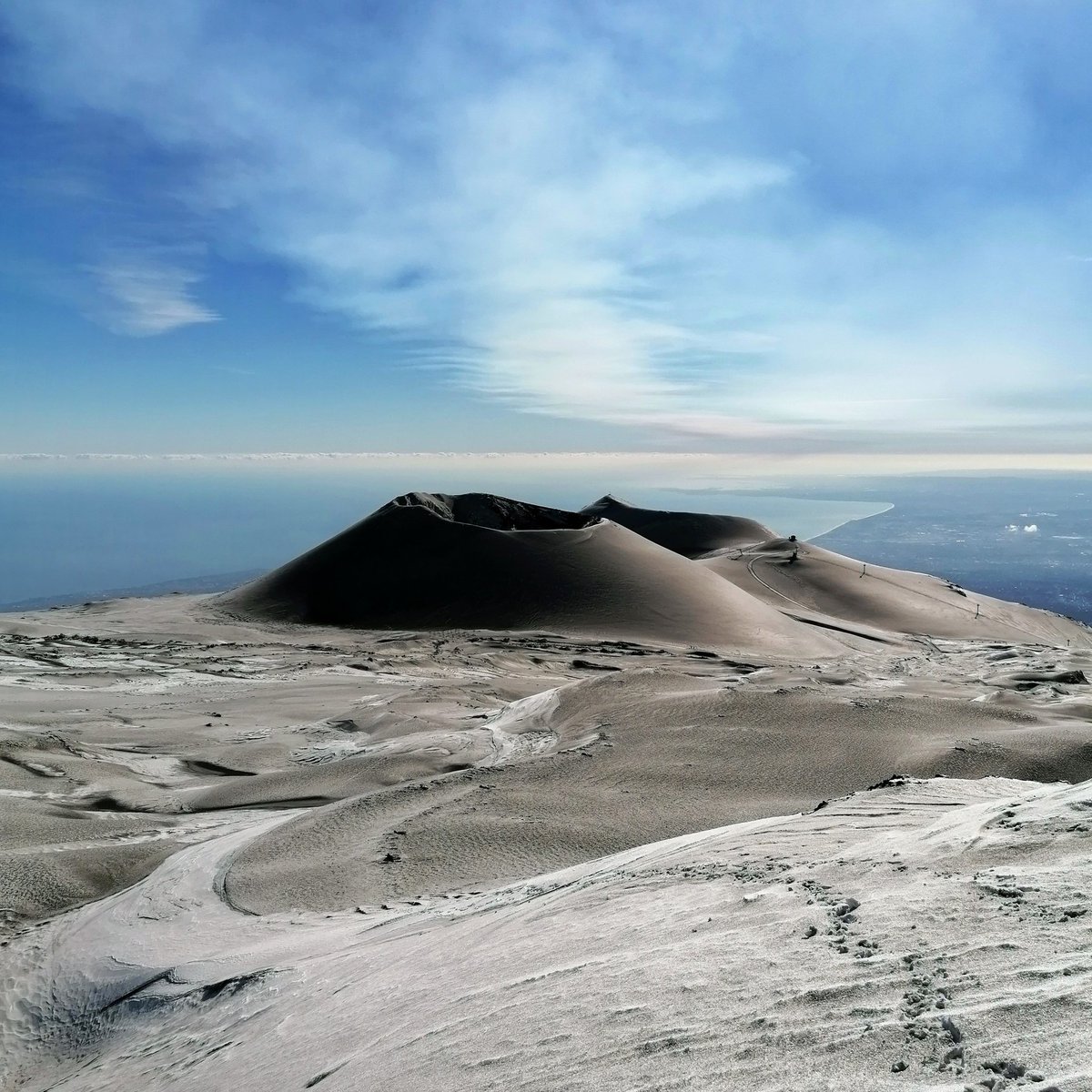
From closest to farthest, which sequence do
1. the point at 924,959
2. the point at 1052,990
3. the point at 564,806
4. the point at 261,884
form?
the point at 1052,990 → the point at 924,959 → the point at 261,884 → the point at 564,806

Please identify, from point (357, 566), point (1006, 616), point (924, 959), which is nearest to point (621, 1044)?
point (924, 959)


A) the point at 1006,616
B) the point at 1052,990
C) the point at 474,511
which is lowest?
the point at 1006,616

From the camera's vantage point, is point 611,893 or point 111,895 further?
point 111,895

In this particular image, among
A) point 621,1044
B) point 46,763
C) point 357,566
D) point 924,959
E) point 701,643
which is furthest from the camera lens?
point 357,566

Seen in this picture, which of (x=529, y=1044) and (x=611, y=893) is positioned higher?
(x=529, y=1044)

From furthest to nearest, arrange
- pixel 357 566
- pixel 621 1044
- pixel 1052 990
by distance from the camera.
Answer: pixel 357 566, pixel 621 1044, pixel 1052 990

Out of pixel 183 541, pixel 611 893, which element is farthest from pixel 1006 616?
pixel 183 541

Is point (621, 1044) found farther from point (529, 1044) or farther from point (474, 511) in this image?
point (474, 511)

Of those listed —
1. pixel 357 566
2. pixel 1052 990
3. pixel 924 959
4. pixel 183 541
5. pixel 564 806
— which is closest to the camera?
pixel 1052 990

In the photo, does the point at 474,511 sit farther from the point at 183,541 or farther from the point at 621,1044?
the point at 183,541
